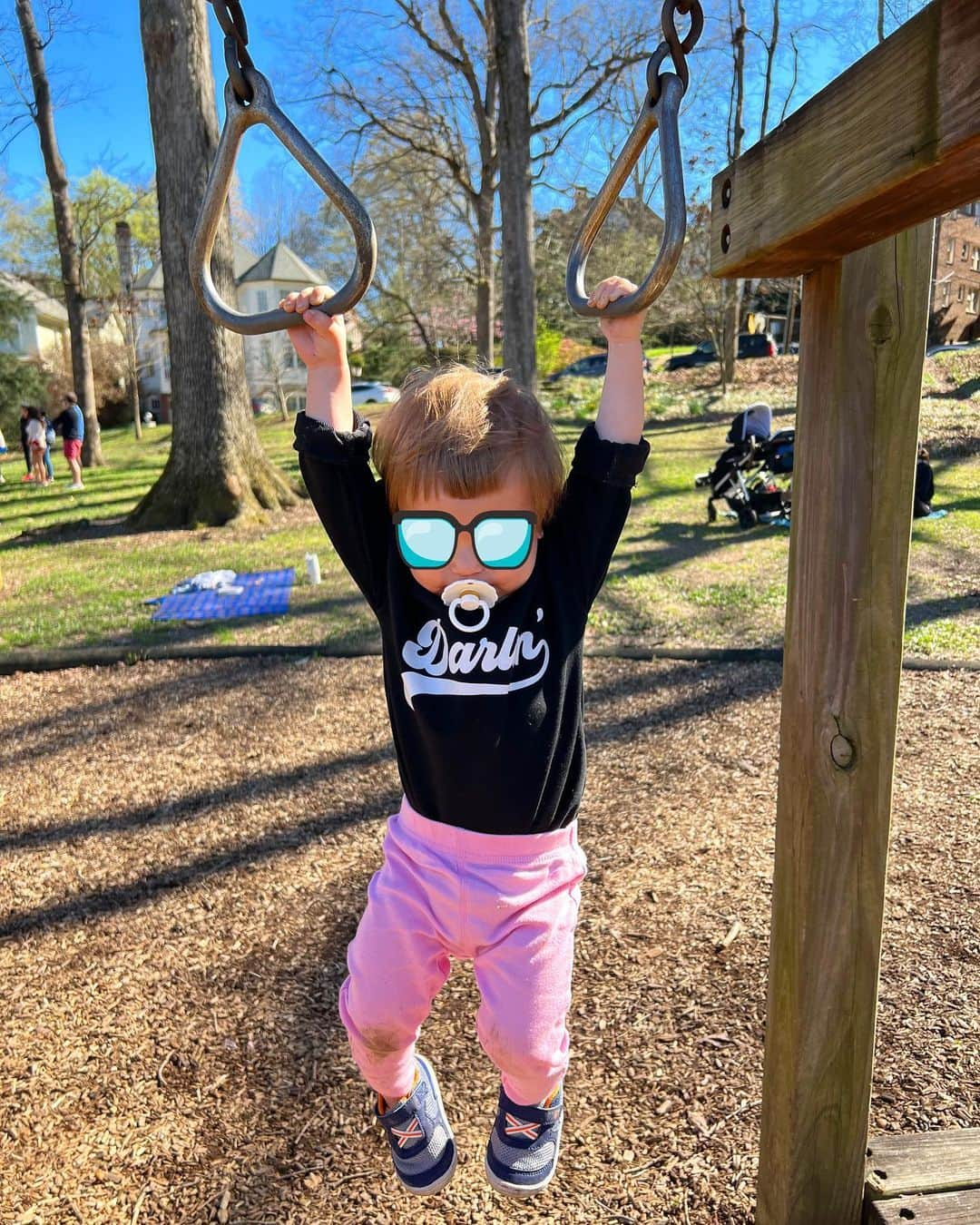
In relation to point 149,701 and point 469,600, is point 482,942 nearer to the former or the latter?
point 469,600

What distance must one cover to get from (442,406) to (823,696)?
2.71 ft

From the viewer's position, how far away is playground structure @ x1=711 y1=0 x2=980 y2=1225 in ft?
4.69

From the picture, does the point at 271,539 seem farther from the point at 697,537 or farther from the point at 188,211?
the point at 697,537

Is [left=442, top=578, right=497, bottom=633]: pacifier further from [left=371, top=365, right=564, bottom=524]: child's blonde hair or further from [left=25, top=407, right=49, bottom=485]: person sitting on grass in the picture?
[left=25, top=407, right=49, bottom=485]: person sitting on grass

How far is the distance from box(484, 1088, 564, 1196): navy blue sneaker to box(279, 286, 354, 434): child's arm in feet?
4.19

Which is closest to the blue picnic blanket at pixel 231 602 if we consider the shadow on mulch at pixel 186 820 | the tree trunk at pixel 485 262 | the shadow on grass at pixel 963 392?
the shadow on mulch at pixel 186 820

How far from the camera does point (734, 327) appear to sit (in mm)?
20594

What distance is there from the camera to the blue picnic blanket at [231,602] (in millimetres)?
6608

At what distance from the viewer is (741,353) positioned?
29.4 m

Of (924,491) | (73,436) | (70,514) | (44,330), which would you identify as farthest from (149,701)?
(44,330)

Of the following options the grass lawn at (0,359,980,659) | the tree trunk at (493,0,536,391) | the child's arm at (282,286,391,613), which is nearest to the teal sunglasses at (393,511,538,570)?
the child's arm at (282,286,391,613)

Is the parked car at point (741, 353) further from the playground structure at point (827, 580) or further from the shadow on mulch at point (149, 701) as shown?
the playground structure at point (827, 580)

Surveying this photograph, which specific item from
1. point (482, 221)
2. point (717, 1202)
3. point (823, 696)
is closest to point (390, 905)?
point (823, 696)

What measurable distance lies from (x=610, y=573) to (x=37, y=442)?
1300cm
